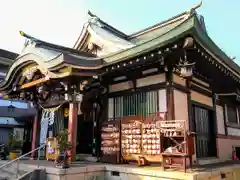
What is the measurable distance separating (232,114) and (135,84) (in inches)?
288

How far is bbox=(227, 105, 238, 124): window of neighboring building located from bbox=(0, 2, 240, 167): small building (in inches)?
6.7

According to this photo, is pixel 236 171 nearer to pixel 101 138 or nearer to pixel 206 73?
pixel 206 73

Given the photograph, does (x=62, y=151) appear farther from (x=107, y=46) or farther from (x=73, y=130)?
(x=107, y=46)

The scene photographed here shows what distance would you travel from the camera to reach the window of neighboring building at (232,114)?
1270 centimetres

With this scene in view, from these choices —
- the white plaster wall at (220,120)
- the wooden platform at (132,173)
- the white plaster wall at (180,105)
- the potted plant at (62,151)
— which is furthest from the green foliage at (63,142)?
the white plaster wall at (220,120)

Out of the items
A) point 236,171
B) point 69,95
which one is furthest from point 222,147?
point 69,95

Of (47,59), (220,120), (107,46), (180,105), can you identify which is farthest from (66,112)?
(220,120)

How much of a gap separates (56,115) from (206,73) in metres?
6.71

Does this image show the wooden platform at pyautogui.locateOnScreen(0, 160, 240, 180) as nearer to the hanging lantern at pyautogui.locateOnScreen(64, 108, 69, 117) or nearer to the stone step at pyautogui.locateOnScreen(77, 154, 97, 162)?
the stone step at pyautogui.locateOnScreen(77, 154, 97, 162)

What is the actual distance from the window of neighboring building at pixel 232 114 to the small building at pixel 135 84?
0.17 meters

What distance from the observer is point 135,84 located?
8.84m

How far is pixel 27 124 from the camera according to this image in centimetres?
1744

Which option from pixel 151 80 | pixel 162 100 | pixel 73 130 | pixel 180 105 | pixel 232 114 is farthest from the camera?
pixel 232 114

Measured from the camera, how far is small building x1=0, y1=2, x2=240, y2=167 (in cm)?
710
